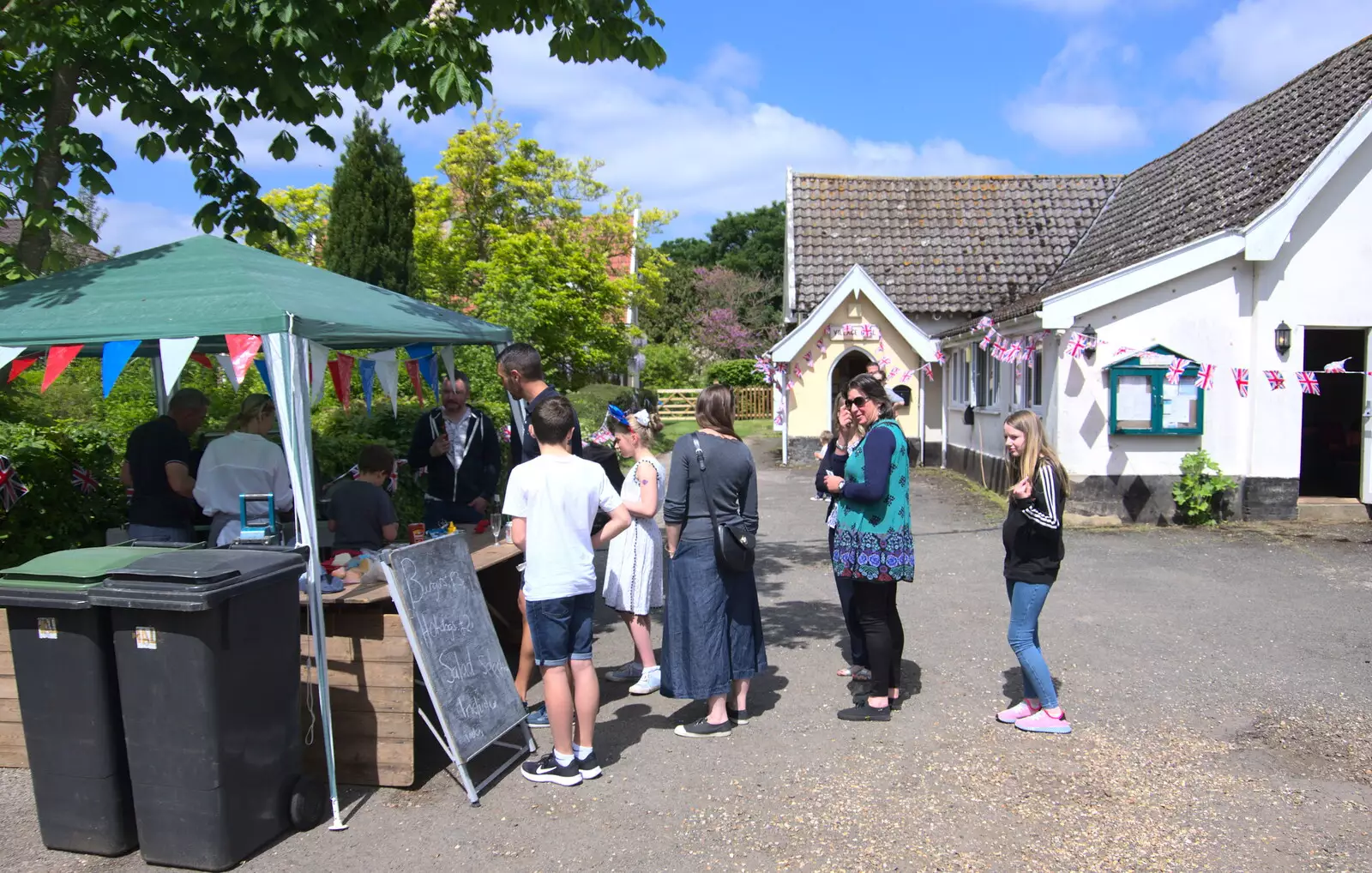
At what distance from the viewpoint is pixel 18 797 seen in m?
4.51

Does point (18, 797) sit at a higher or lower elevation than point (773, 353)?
lower

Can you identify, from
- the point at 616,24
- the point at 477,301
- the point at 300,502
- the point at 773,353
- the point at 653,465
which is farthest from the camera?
the point at 477,301

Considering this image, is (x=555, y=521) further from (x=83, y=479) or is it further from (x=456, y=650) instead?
(x=83, y=479)

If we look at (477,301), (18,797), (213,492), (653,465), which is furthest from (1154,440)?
(477,301)

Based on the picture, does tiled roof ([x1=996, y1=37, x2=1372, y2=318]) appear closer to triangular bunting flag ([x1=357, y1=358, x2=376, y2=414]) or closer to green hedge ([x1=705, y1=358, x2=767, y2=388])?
triangular bunting flag ([x1=357, y1=358, x2=376, y2=414])

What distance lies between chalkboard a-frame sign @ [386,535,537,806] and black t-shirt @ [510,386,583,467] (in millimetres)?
799

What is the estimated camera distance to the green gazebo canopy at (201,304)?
4.57 metres

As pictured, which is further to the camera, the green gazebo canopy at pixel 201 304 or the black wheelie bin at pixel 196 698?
the green gazebo canopy at pixel 201 304

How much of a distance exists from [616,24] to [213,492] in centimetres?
373

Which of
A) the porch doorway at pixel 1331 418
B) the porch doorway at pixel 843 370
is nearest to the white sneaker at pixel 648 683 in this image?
the porch doorway at pixel 1331 418

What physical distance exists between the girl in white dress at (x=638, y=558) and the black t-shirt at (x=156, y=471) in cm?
248

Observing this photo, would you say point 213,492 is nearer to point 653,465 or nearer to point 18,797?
point 18,797

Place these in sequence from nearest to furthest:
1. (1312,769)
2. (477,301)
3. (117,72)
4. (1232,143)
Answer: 1. (1312,769)
2. (117,72)
3. (1232,143)
4. (477,301)

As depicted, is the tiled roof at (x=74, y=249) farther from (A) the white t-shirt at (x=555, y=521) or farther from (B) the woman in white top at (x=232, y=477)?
(A) the white t-shirt at (x=555, y=521)
